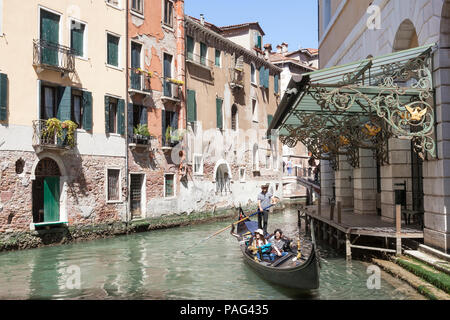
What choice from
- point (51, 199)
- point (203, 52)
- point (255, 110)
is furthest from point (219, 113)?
point (51, 199)

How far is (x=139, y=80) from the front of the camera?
19.1 meters

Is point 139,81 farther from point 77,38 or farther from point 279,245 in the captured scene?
point 279,245

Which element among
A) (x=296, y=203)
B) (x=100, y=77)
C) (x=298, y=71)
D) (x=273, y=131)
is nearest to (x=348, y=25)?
(x=273, y=131)

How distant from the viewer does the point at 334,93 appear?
904 centimetres

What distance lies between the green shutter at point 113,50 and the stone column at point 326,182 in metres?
9.51

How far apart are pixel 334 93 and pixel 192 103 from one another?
14075mm

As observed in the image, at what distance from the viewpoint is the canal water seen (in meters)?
8.70

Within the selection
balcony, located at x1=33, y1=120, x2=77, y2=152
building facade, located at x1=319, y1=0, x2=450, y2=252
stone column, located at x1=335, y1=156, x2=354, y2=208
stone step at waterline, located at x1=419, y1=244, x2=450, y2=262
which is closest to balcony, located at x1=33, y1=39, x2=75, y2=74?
balcony, located at x1=33, y1=120, x2=77, y2=152

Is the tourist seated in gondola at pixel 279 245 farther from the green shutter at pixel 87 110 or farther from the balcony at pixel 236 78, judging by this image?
the balcony at pixel 236 78

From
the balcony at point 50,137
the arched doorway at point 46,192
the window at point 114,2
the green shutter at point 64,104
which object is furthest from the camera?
the window at point 114,2

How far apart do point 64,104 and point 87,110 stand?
1037mm

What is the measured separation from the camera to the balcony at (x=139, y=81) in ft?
61.3

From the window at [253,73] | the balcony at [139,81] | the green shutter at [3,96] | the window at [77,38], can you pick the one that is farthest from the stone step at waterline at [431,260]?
the window at [253,73]
